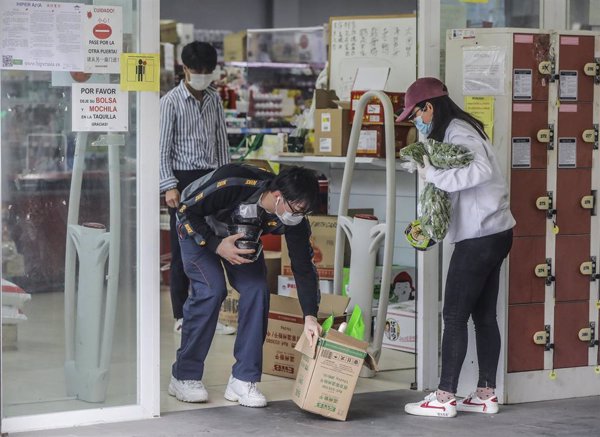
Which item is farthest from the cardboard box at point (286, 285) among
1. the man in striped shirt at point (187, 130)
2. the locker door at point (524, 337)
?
A: the locker door at point (524, 337)

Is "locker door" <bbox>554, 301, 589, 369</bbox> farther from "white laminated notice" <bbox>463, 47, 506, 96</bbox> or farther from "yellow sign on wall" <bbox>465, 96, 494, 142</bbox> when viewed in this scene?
"white laminated notice" <bbox>463, 47, 506, 96</bbox>

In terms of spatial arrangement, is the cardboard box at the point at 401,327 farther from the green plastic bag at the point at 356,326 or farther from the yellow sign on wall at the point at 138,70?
the yellow sign on wall at the point at 138,70

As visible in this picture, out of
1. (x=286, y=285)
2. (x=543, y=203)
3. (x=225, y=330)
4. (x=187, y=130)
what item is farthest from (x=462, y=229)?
(x=225, y=330)

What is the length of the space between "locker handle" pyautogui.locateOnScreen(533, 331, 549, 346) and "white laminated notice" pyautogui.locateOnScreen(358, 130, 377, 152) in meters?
1.49

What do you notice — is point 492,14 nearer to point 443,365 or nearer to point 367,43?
point 367,43

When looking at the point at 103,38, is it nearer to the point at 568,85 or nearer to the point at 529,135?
the point at 529,135

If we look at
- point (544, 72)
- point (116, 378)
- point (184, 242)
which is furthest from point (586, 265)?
point (116, 378)

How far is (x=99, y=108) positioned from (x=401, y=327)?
247 centimetres

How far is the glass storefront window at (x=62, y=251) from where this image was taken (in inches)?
→ 179

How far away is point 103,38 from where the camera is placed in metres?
4.59

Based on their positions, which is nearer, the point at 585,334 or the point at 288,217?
the point at 288,217

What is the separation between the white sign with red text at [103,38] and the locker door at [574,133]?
83.6 inches

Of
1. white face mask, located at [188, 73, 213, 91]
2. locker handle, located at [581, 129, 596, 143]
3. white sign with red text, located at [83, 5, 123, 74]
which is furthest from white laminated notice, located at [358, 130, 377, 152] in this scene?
white sign with red text, located at [83, 5, 123, 74]

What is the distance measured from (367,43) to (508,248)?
2534 millimetres
